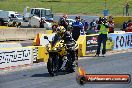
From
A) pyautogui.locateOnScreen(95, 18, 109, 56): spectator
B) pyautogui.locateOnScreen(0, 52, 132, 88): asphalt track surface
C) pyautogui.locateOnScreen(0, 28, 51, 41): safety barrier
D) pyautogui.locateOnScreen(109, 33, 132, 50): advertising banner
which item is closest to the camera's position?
pyautogui.locateOnScreen(0, 52, 132, 88): asphalt track surface

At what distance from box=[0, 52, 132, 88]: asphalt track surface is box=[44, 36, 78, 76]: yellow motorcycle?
30 cm

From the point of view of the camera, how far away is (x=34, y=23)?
45.1m

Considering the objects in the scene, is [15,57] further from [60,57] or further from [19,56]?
[60,57]

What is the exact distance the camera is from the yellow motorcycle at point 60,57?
14.6 meters

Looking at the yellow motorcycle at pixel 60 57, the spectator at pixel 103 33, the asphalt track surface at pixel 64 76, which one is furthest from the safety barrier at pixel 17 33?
the yellow motorcycle at pixel 60 57

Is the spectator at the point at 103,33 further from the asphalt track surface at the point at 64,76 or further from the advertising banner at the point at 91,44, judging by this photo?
the asphalt track surface at the point at 64,76

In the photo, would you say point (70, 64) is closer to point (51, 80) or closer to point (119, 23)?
point (51, 80)

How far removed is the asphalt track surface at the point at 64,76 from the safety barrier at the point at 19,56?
0.86 m

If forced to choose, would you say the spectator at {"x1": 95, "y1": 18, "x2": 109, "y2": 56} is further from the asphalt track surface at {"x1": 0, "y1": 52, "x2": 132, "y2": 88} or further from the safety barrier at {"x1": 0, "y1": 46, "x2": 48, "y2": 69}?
the safety barrier at {"x1": 0, "y1": 46, "x2": 48, "y2": 69}

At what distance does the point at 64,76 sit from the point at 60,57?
2.28ft

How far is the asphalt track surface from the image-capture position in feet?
41.9

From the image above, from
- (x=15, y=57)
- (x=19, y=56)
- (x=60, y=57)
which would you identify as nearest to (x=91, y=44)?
(x=19, y=56)

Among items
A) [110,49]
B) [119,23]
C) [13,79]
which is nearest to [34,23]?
[119,23]

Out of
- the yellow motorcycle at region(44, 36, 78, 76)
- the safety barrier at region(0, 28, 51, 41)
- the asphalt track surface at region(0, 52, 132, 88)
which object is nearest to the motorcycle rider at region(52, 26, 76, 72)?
the yellow motorcycle at region(44, 36, 78, 76)
